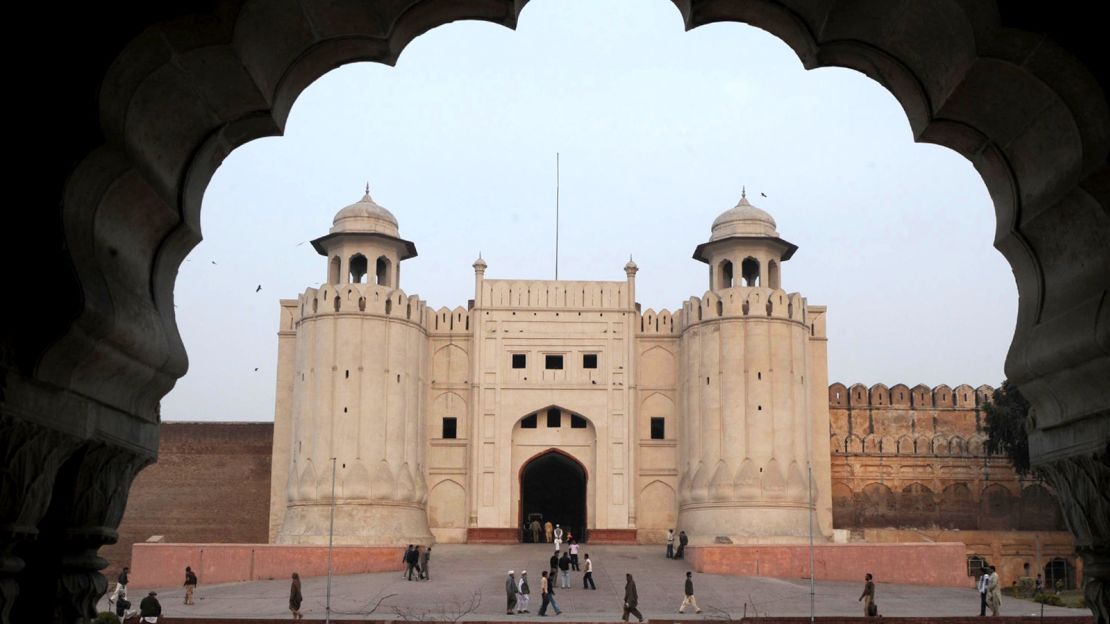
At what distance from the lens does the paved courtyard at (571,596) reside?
19.3 meters

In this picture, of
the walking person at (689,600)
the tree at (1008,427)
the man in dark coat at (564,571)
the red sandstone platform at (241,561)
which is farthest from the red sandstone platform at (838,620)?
the tree at (1008,427)

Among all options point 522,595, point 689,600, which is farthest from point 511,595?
point 689,600

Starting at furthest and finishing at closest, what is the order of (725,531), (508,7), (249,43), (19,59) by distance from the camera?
(725,531)
(508,7)
(249,43)
(19,59)

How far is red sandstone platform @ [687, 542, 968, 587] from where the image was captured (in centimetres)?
2462

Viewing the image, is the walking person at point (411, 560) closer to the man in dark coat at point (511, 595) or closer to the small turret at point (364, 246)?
the man in dark coat at point (511, 595)

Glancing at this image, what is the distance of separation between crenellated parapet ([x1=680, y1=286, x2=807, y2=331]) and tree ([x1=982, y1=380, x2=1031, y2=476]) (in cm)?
655

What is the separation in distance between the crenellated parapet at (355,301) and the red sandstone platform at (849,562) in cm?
1024

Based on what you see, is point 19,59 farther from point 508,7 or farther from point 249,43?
point 508,7

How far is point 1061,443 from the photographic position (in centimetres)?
424

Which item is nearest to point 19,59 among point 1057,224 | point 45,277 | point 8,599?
point 45,277

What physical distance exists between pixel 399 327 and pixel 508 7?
88.1 feet

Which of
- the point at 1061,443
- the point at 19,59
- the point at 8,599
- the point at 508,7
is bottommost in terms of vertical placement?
the point at 8,599

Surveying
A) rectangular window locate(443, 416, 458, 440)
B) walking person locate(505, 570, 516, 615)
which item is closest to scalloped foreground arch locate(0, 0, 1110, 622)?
walking person locate(505, 570, 516, 615)

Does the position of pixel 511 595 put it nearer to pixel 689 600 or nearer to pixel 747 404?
pixel 689 600
